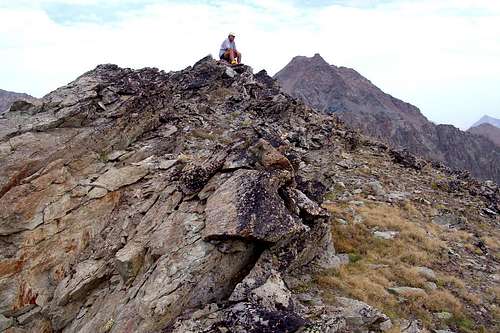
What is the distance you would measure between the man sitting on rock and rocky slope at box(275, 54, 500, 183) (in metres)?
99.0

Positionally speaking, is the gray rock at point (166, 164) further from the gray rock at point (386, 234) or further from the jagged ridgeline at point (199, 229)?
the gray rock at point (386, 234)

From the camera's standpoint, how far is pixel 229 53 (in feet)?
105

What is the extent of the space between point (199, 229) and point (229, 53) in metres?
22.0

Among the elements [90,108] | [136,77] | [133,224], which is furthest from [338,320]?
[136,77]

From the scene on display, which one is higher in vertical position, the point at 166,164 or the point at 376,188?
the point at 166,164

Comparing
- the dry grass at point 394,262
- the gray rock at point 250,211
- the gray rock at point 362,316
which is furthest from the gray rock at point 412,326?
the gray rock at point 250,211

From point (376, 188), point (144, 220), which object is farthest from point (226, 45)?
point (144, 220)

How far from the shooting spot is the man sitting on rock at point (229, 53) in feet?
103

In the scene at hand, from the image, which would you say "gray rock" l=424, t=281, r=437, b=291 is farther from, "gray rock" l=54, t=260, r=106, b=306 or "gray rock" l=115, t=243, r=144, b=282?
"gray rock" l=54, t=260, r=106, b=306

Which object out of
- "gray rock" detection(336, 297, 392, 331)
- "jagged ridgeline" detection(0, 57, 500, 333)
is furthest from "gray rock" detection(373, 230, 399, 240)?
"gray rock" detection(336, 297, 392, 331)

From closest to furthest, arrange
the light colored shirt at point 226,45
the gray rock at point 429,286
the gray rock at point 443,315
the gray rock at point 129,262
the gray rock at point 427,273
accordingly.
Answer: the gray rock at point 129,262 → the gray rock at point 443,315 → the gray rock at point 429,286 → the gray rock at point 427,273 → the light colored shirt at point 226,45

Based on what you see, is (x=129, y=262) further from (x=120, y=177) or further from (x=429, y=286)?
(x=429, y=286)

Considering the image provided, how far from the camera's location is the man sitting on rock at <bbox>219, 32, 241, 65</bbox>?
103ft

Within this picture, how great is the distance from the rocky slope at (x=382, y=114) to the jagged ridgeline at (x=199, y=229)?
109967 millimetres
